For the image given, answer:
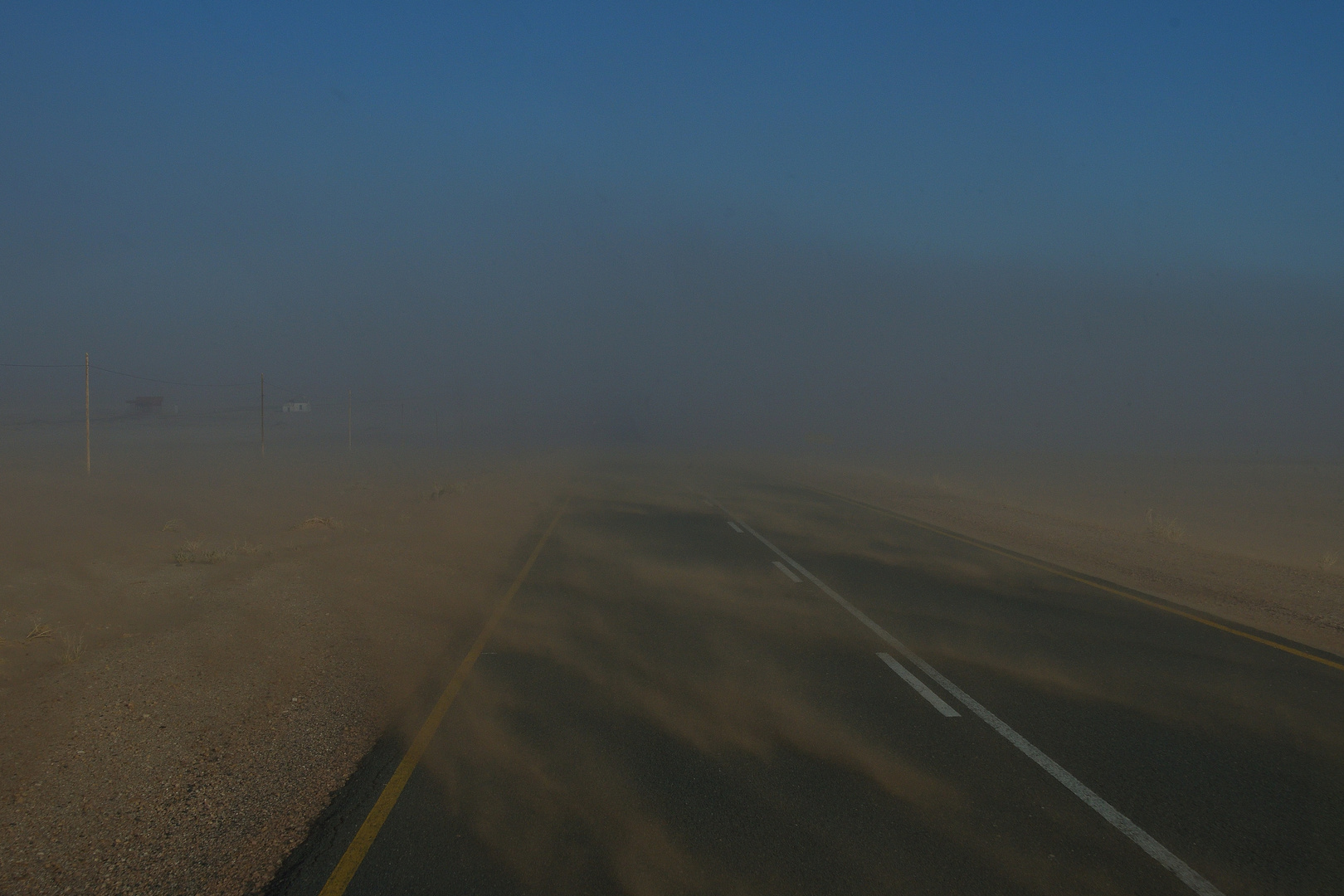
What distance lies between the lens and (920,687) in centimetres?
678

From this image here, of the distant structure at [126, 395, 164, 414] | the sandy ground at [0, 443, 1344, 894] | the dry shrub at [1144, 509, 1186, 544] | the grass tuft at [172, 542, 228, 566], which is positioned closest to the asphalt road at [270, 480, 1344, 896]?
the sandy ground at [0, 443, 1344, 894]

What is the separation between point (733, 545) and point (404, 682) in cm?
889

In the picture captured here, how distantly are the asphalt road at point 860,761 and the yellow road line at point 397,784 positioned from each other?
6 centimetres

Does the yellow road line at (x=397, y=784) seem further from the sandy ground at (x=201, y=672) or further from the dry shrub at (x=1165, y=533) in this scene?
the dry shrub at (x=1165, y=533)

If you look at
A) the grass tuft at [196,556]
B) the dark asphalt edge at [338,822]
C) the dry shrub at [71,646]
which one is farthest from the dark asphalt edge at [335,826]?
the grass tuft at [196,556]

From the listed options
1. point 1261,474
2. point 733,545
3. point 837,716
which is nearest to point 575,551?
point 733,545

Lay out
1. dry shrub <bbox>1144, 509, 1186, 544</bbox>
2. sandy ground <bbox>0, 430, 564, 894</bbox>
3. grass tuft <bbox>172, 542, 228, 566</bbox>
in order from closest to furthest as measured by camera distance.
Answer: sandy ground <bbox>0, 430, 564, 894</bbox> < grass tuft <bbox>172, 542, 228, 566</bbox> < dry shrub <bbox>1144, 509, 1186, 544</bbox>

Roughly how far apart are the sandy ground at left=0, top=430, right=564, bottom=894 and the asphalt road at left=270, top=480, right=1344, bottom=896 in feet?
1.81

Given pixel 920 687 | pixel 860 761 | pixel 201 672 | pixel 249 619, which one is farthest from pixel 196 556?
pixel 860 761

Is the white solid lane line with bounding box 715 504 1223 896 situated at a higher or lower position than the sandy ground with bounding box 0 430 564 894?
higher

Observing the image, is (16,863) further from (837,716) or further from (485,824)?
(837,716)

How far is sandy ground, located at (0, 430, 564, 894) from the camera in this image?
4.26 m

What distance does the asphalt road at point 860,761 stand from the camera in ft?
12.8

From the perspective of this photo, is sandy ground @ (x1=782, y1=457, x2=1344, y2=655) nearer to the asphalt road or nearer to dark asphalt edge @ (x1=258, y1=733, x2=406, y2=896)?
the asphalt road
